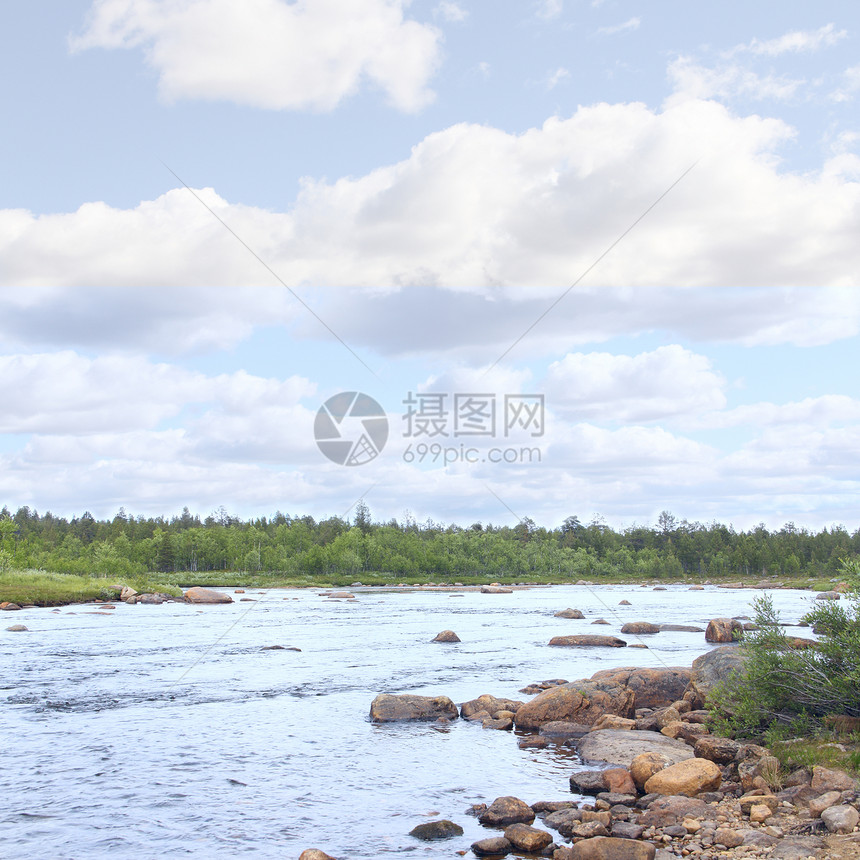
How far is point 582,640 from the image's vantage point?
35.5 m

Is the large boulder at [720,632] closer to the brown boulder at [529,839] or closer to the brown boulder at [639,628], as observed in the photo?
the brown boulder at [639,628]

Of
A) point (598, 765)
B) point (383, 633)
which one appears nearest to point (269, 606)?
point (383, 633)

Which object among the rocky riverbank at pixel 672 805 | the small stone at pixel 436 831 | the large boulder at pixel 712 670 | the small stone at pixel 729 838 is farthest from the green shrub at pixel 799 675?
the small stone at pixel 436 831

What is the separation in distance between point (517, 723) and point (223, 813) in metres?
8.71

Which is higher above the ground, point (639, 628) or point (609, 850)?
point (609, 850)

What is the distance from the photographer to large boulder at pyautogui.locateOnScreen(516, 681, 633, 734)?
1898 cm

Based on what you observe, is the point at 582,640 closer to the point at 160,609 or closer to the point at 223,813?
the point at 223,813

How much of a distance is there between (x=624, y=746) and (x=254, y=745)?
8.52 metres

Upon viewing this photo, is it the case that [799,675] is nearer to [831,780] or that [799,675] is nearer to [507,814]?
[831,780]

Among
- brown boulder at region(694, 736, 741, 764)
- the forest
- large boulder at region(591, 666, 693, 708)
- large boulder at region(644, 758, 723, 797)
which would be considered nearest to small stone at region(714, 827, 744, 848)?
large boulder at region(644, 758, 723, 797)

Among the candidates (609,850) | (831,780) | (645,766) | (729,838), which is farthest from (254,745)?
(831,780)

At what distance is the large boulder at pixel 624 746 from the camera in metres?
15.1

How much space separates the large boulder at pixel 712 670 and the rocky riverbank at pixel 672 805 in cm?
15

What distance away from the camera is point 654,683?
21328mm
